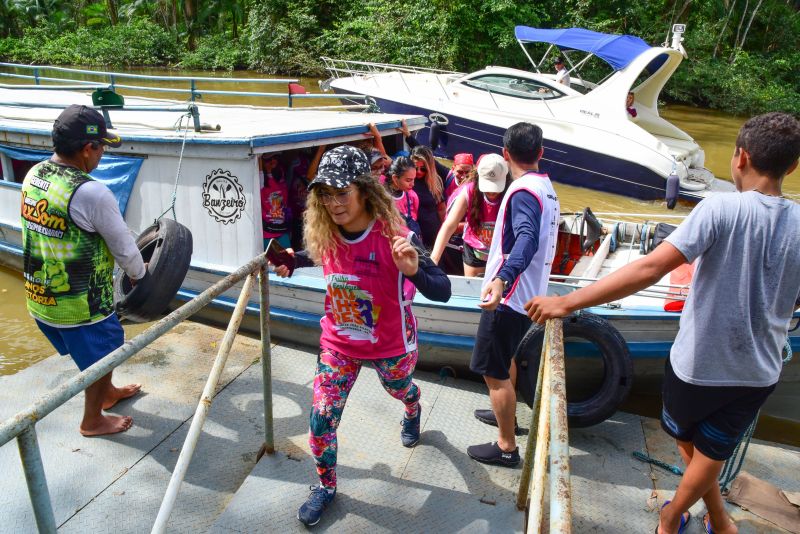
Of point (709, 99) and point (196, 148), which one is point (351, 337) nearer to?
point (196, 148)

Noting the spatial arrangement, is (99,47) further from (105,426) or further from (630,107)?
(105,426)

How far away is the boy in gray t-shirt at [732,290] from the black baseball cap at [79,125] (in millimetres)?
2516

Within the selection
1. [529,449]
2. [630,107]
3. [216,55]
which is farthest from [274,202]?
[216,55]

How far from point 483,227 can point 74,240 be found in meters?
2.63

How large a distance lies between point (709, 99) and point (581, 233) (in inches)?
817

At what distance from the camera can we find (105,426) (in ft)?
12.2

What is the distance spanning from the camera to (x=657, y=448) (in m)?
3.89

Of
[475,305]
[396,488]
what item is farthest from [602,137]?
[396,488]

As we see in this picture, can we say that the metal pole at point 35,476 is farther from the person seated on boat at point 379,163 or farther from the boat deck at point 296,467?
the person seated on boat at point 379,163

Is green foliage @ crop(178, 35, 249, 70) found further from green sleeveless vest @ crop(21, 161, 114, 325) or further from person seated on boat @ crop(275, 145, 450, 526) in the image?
person seated on boat @ crop(275, 145, 450, 526)

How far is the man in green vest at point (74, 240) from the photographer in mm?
3121

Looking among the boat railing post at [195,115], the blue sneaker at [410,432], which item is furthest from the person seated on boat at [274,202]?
the blue sneaker at [410,432]

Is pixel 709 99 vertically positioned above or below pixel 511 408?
above

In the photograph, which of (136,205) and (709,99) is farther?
(709,99)
